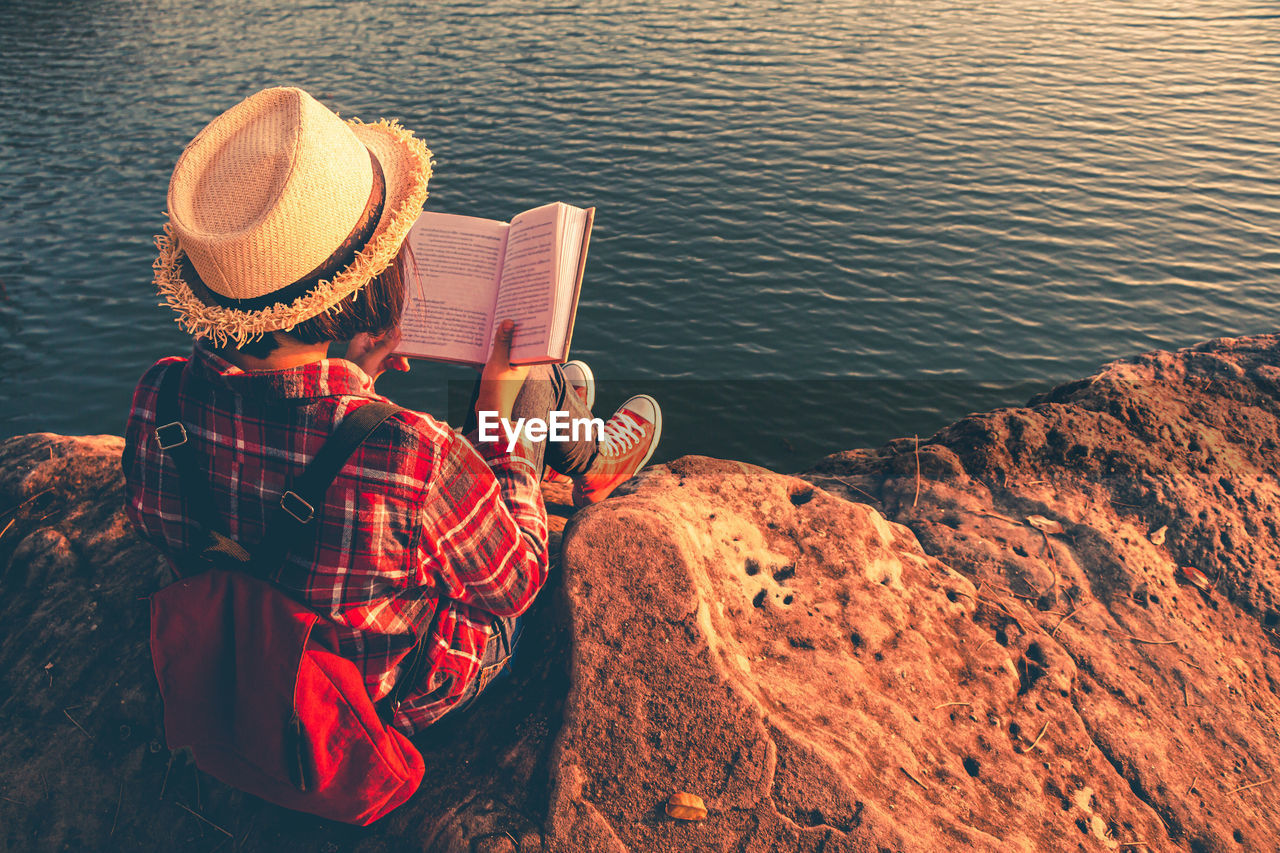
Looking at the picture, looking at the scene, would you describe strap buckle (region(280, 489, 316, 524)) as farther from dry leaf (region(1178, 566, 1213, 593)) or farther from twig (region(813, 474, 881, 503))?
dry leaf (region(1178, 566, 1213, 593))

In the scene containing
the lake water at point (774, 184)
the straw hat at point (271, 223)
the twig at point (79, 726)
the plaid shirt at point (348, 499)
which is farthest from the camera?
the lake water at point (774, 184)

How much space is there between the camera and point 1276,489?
416 centimetres

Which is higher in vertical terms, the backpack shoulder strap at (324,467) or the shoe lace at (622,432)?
the backpack shoulder strap at (324,467)

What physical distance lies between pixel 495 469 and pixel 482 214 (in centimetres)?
967

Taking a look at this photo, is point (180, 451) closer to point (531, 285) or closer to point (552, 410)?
point (531, 285)

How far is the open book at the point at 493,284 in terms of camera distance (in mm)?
2723

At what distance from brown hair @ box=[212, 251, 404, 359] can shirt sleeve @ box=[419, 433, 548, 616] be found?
415 mm

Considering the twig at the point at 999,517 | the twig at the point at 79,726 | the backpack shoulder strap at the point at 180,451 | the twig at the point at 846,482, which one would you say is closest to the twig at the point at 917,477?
the twig at the point at 846,482

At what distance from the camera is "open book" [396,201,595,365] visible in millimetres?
2723

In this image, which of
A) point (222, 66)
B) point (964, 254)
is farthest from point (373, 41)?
point (964, 254)

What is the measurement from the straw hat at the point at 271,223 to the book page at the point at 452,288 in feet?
2.62

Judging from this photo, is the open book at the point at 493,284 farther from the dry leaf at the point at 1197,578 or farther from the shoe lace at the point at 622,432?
the dry leaf at the point at 1197,578

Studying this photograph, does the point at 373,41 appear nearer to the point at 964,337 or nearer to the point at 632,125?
the point at 632,125

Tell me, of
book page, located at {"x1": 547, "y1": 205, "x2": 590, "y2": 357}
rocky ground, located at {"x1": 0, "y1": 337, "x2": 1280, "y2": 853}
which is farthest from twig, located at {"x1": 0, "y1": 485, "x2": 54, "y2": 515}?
book page, located at {"x1": 547, "y1": 205, "x2": 590, "y2": 357}
